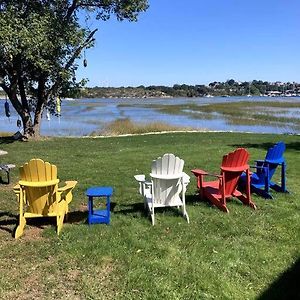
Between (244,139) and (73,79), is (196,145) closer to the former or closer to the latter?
(244,139)

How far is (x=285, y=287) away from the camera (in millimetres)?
4559

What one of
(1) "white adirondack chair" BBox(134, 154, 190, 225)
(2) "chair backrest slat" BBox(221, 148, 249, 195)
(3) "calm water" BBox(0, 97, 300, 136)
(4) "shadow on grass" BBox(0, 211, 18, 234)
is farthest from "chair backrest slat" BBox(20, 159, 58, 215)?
(3) "calm water" BBox(0, 97, 300, 136)

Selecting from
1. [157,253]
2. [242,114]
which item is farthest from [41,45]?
[242,114]

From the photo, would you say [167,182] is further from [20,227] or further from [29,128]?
[29,128]

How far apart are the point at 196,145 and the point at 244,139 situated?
11.6ft

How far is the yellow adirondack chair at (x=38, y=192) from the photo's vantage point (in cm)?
598

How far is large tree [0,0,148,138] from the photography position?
16281 mm

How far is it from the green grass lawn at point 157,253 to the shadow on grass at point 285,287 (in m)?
0.01

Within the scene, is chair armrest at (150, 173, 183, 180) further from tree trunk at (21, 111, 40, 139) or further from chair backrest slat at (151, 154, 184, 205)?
tree trunk at (21, 111, 40, 139)

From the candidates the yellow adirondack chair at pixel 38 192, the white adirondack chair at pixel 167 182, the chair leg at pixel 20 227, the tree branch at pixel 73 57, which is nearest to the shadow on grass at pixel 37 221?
the chair leg at pixel 20 227

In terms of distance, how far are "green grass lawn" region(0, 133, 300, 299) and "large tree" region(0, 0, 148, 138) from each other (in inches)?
363

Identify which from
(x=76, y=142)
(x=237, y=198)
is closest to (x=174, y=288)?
(x=237, y=198)

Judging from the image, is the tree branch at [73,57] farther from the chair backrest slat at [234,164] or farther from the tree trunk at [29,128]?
the chair backrest slat at [234,164]

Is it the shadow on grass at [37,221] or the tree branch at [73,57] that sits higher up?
the tree branch at [73,57]
